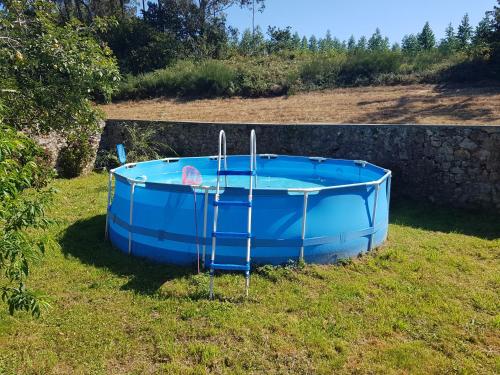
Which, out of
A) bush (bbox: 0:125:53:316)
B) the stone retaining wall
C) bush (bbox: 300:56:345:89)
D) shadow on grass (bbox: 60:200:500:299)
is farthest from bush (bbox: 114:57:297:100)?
bush (bbox: 0:125:53:316)

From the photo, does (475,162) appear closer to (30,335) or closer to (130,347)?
(130,347)

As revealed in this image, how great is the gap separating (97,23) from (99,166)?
32.5ft

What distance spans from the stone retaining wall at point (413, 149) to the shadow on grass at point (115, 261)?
678cm

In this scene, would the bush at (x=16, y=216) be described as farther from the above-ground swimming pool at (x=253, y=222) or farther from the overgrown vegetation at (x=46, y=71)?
the above-ground swimming pool at (x=253, y=222)

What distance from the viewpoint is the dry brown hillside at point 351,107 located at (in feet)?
45.9

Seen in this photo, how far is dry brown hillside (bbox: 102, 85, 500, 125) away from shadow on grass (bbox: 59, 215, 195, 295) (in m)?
9.57

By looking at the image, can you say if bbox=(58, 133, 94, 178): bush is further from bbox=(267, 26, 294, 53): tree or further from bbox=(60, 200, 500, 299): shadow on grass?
bbox=(267, 26, 294, 53): tree

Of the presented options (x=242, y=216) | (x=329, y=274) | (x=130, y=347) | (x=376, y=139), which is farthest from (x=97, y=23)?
(x=376, y=139)

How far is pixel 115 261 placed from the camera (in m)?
6.86

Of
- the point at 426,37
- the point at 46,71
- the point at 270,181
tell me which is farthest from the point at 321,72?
the point at 426,37

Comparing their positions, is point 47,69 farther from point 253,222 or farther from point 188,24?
point 188,24

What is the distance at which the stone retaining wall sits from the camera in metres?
10.2

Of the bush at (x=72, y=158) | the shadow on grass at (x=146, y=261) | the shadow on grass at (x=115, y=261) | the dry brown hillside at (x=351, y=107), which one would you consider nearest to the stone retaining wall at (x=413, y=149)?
A: the shadow on grass at (x=146, y=261)

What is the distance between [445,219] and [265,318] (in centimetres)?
655
